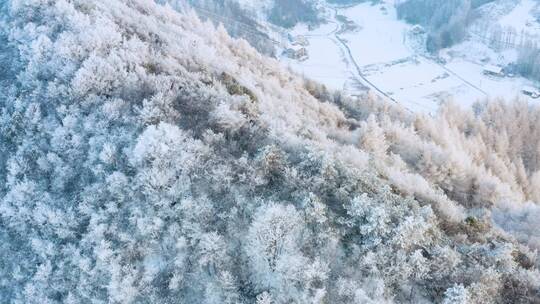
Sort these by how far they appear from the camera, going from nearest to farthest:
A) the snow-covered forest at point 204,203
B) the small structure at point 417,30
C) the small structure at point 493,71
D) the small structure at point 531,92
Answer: the snow-covered forest at point 204,203 < the small structure at point 531,92 < the small structure at point 493,71 < the small structure at point 417,30

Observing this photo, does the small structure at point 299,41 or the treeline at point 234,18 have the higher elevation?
the treeline at point 234,18

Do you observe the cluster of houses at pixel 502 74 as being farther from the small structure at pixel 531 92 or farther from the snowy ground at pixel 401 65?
the snowy ground at pixel 401 65

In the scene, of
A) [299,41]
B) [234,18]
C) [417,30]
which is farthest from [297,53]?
[417,30]

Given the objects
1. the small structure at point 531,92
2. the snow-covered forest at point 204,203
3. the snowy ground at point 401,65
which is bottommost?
the snowy ground at point 401,65

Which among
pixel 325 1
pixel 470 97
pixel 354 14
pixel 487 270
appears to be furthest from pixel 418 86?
pixel 487 270

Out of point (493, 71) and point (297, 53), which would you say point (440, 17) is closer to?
point (493, 71)

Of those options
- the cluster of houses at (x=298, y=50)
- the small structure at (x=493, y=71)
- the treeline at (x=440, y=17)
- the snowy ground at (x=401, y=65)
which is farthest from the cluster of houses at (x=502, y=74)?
the cluster of houses at (x=298, y=50)
